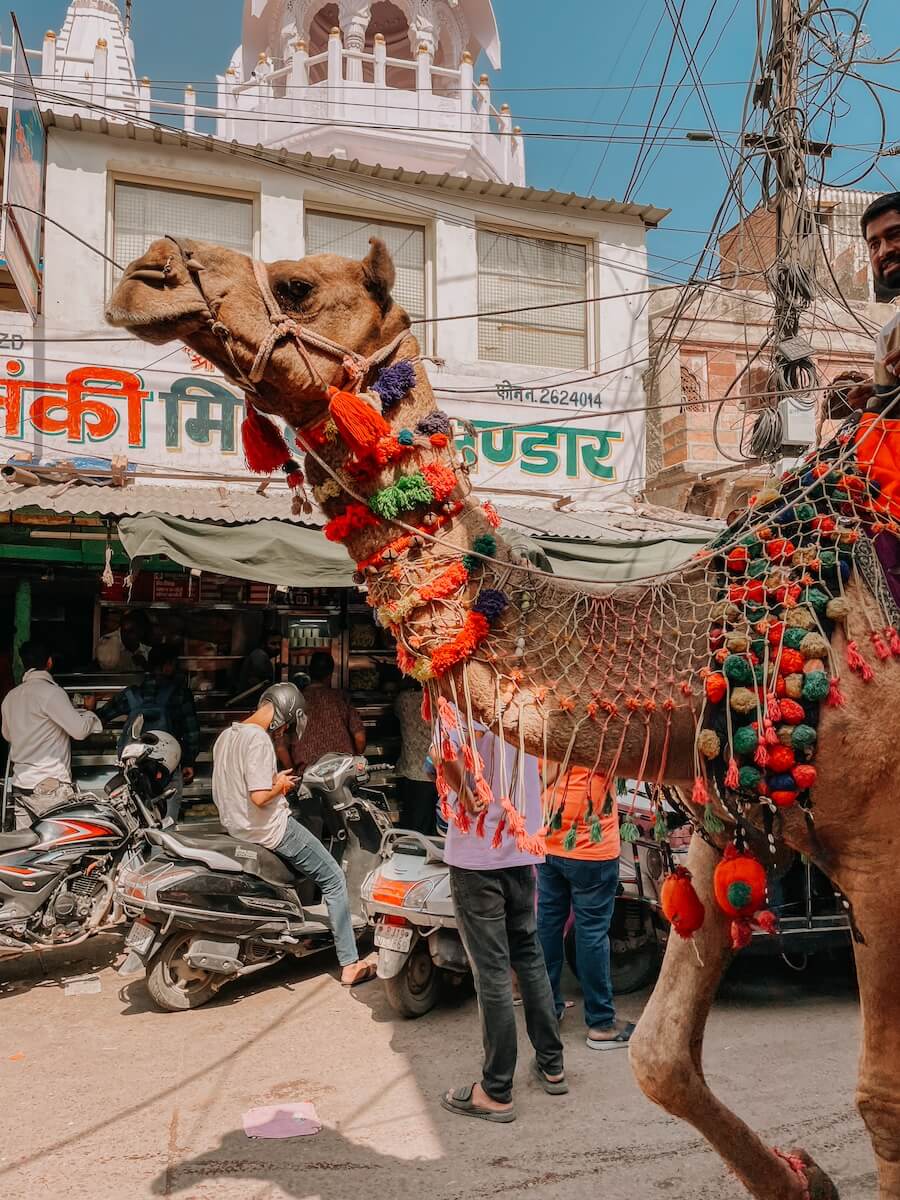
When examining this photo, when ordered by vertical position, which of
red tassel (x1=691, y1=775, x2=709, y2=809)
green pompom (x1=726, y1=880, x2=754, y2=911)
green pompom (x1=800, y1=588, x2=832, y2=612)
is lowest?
green pompom (x1=726, y1=880, x2=754, y2=911)

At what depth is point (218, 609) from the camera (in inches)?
363

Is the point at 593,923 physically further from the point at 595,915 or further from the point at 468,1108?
the point at 468,1108

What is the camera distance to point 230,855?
5.69 meters

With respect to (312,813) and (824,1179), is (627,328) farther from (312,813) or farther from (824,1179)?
(824,1179)

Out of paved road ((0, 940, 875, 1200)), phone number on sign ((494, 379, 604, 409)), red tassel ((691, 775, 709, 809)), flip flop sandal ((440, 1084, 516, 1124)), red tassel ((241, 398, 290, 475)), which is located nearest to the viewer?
red tassel ((691, 775, 709, 809))

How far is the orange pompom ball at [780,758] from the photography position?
82.4 inches

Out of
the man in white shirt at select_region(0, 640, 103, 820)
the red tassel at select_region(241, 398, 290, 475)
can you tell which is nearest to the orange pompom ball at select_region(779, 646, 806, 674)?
the red tassel at select_region(241, 398, 290, 475)

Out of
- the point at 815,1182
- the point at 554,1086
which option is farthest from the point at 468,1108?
the point at 815,1182

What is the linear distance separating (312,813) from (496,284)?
7207 millimetres

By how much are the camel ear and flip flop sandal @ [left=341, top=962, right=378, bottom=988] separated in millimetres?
4681

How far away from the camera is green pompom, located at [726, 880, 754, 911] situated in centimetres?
224

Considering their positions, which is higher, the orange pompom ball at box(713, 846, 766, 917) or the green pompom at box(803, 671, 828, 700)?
the green pompom at box(803, 671, 828, 700)

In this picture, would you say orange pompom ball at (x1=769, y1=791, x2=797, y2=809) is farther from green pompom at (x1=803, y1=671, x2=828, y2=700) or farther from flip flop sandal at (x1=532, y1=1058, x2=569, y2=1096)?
flip flop sandal at (x1=532, y1=1058, x2=569, y2=1096)

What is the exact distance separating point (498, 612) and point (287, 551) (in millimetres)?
4859
